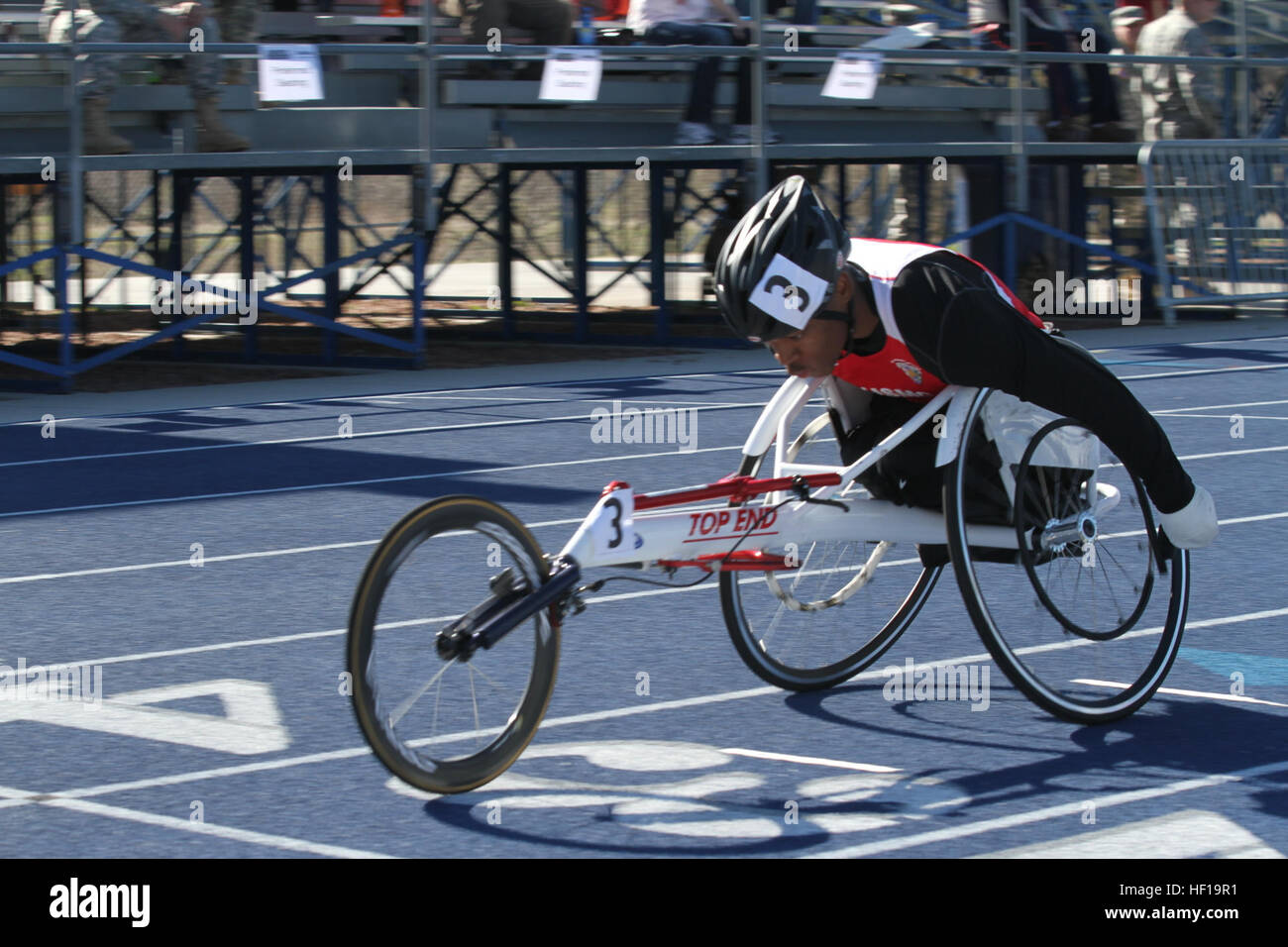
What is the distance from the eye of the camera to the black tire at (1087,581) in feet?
16.0

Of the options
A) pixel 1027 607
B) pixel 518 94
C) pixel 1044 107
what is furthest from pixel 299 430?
pixel 1044 107

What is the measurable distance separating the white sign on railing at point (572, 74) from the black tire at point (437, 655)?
10.9 m

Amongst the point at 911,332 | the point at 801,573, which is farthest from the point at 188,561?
the point at 911,332

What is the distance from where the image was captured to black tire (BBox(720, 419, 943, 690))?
5465mm

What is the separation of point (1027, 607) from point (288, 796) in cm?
293

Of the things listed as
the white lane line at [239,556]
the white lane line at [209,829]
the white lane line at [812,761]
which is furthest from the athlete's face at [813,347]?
the white lane line at [239,556]

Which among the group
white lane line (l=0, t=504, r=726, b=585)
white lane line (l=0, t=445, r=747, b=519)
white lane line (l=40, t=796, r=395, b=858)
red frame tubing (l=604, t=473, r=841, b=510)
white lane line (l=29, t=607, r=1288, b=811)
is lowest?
white lane line (l=0, t=445, r=747, b=519)

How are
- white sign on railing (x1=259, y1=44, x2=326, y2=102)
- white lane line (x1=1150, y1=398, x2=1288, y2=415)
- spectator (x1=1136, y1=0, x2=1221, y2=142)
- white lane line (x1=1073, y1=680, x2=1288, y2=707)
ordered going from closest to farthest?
white lane line (x1=1073, y1=680, x2=1288, y2=707) → white lane line (x1=1150, y1=398, x2=1288, y2=415) → white sign on railing (x1=259, y1=44, x2=326, y2=102) → spectator (x1=1136, y1=0, x2=1221, y2=142)

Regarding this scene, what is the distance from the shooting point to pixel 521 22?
15.6m

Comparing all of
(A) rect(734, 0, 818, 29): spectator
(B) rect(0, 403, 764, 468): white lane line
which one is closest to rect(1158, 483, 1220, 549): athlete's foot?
(B) rect(0, 403, 764, 468): white lane line

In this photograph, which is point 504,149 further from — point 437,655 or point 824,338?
point 437,655

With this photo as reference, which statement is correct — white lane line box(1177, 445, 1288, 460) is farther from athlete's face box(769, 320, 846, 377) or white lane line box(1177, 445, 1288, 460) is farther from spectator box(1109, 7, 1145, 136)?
spectator box(1109, 7, 1145, 136)

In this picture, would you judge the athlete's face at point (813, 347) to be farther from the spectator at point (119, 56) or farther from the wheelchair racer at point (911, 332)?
the spectator at point (119, 56)

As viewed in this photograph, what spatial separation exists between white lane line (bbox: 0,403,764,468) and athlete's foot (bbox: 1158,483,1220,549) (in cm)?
Result: 707
